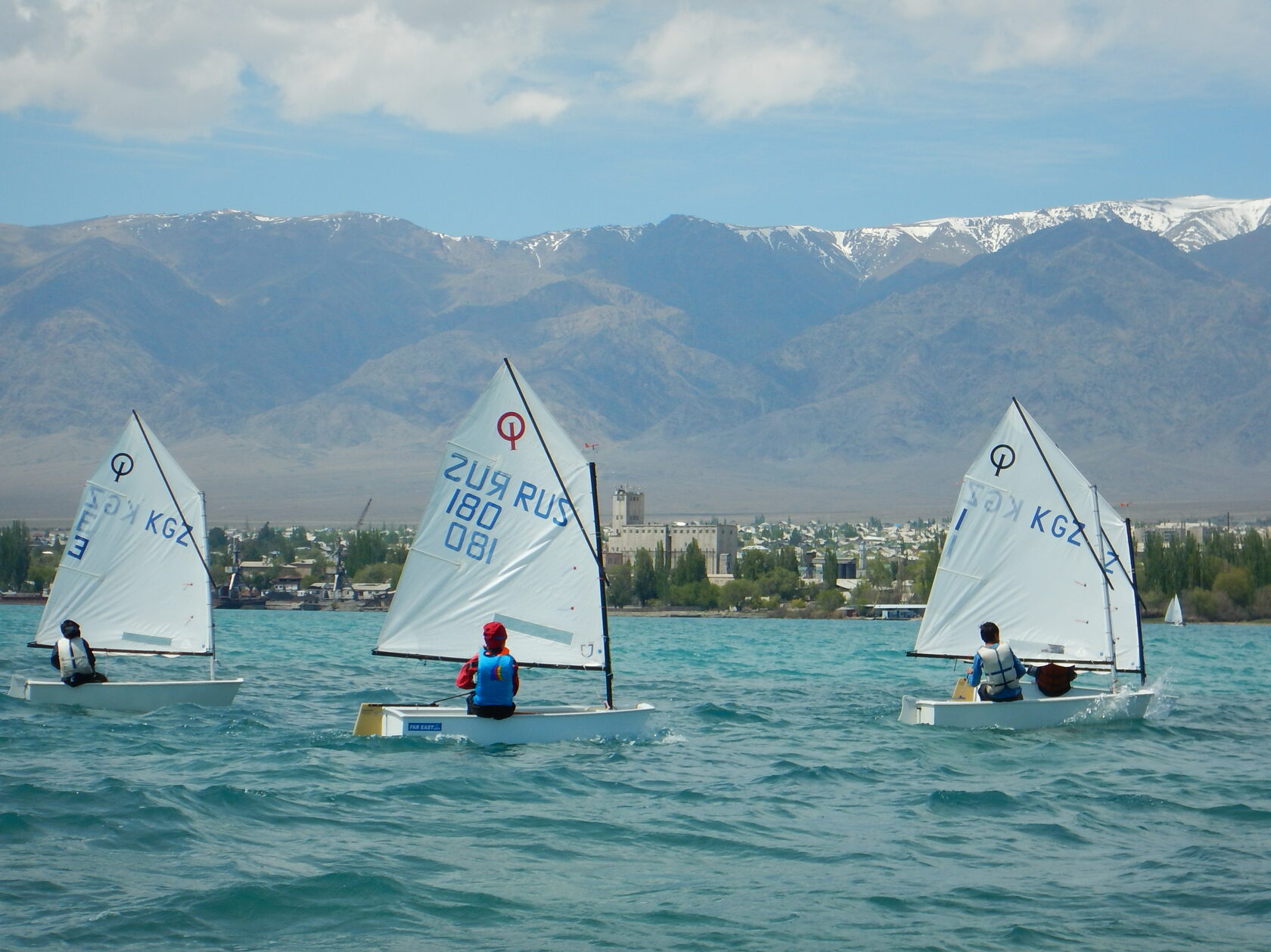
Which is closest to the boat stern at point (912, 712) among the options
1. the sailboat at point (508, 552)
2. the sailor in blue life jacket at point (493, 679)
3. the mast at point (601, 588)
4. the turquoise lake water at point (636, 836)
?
the turquoise lake water at point (636, 836)

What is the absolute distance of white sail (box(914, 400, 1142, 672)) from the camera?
30.3m

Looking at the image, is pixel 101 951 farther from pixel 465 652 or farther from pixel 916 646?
pixel 916 646

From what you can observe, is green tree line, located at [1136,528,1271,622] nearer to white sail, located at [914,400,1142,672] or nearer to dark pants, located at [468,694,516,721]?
white sail, located at [914,400,1142,672]

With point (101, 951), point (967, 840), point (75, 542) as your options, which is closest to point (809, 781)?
point (967, 840)

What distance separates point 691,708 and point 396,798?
46.6 ft

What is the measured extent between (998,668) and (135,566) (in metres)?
16.4

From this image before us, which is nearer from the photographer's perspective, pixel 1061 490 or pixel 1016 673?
pixel 1016 673

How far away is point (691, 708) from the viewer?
33.5 meters

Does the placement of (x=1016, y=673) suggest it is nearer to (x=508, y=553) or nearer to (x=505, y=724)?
(x=508, y=553)

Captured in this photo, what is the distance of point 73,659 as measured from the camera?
2853cm

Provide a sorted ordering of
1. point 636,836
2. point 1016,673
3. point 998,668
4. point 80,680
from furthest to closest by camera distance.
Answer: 1. point 80,680
2. point 1016,673
3. point 998,668
4. point 636,836

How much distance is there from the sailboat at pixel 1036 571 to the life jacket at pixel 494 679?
9.96 meters

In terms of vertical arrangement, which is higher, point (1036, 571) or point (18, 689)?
point (1036, 571)

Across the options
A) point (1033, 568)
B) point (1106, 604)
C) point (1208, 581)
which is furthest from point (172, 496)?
point (1208, 581)
